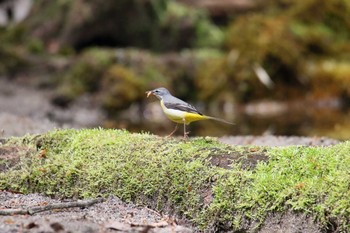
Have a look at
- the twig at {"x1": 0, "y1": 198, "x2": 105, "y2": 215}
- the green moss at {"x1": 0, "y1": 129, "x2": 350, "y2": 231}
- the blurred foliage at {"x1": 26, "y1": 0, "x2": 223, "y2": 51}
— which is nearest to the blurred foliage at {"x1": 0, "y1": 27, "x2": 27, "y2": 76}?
the blurred foliage at {"x1": 26, "y1": 0, "x2": 223, "y2": 51}

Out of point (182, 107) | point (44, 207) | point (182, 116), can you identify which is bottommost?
point (44, 207)

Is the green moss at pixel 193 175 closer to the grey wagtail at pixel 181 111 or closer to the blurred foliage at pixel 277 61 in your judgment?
the grey wagtail at pixel 181 111

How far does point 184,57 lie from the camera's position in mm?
24375

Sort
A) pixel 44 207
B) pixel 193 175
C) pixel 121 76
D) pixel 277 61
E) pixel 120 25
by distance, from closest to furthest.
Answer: pixel 44 207, pixel 193 175, pixel 121 76, pixel 277 61, pixel 120 25

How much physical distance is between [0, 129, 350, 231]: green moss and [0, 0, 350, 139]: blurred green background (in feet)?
35.6

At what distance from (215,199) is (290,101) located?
59.6 ft

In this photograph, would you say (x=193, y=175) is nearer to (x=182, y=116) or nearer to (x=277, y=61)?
(x=182, y=116)

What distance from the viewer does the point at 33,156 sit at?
7.46 m

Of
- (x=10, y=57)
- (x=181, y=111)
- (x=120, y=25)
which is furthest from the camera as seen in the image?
(x=120, y=25)

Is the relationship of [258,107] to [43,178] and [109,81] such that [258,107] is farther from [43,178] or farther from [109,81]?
[43,178]

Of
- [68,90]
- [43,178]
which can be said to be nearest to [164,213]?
[43,178]

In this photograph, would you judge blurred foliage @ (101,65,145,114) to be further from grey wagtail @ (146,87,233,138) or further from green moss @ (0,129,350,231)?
green moss @ (0,129,350,231)

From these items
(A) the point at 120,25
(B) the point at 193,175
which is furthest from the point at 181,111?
(A) the point at 120,25

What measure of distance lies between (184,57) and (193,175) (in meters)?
18.0
